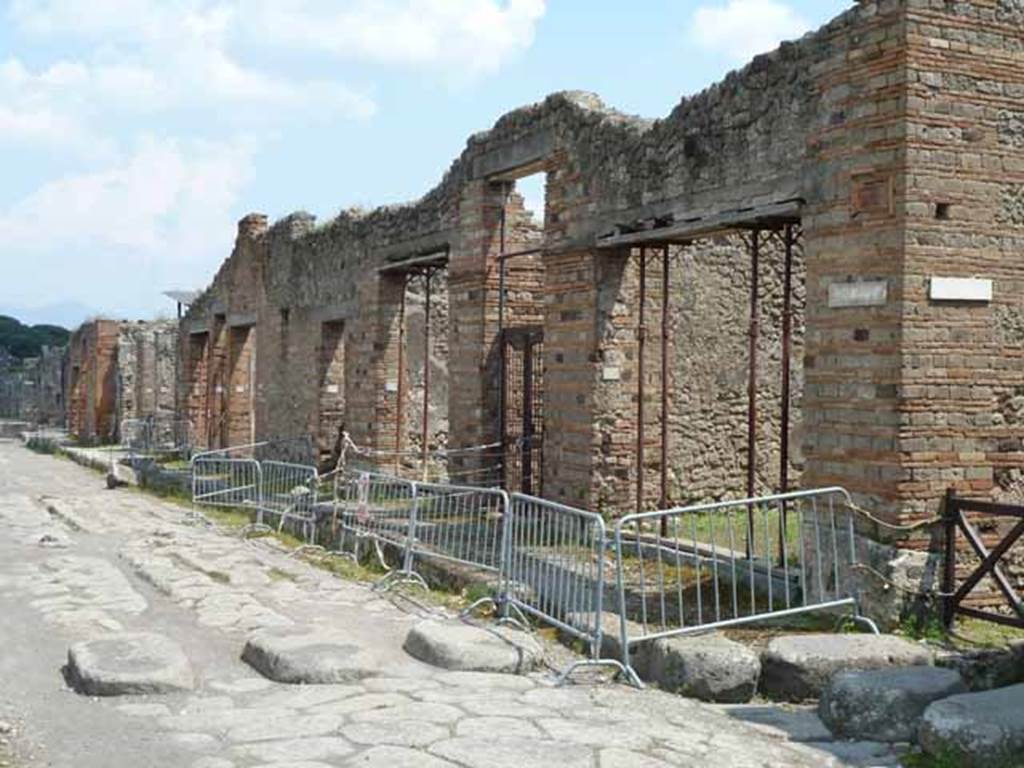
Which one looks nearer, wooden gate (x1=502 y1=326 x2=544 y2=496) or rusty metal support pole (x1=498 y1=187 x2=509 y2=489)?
wooden gate (x1=502 y1=326 x2=544 y2=496)

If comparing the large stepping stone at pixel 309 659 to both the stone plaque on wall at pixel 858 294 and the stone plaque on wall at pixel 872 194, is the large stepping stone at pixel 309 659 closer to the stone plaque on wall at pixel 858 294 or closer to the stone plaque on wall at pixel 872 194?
the stone plaque on wall at pixel 858 294

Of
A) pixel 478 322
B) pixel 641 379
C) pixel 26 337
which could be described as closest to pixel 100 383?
pixel 478 322

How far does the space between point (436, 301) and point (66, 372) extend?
2517 centimetres

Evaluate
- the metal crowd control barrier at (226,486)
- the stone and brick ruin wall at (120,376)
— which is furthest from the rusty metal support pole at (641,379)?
the stone and brick ruin wall at (120,376)

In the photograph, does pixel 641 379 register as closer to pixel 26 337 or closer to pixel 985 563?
pixel 985 563

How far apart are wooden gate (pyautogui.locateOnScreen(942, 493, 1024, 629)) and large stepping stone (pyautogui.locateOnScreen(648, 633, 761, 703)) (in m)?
1.64

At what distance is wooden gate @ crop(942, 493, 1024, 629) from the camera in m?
6.83

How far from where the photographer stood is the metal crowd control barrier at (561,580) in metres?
6.57

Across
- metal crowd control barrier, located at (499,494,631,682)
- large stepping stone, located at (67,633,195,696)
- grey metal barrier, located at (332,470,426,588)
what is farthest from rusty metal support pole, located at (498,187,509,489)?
large stepping stone, located at (67,633,195,696)

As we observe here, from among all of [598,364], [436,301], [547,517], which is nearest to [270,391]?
[436,301]

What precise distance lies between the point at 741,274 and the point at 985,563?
627 cm

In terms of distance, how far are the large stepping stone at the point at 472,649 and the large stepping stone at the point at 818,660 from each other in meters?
1.31

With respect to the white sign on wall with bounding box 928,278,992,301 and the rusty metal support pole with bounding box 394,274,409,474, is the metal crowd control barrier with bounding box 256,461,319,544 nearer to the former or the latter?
the rusty metal support pole with bounding box 394,274,409,474

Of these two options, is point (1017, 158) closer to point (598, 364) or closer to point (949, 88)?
point (949, 88)
